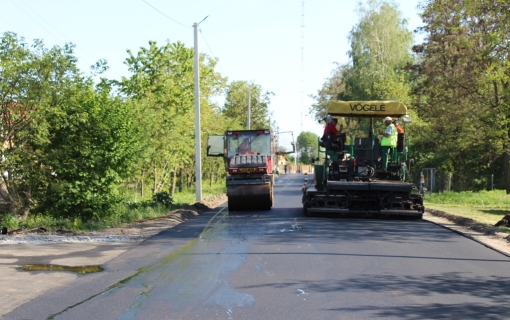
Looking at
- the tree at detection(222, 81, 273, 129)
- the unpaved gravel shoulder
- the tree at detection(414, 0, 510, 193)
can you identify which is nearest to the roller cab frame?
the unpaved gravel shoulder

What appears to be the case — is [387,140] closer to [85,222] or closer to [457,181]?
[85,222]

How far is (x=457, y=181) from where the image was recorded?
39.5m

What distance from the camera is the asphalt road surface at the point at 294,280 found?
7082 mm

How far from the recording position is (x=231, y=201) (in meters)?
21.6

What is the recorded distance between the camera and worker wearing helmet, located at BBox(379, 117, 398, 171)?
1734cm

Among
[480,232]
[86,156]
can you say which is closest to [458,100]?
[480,232]

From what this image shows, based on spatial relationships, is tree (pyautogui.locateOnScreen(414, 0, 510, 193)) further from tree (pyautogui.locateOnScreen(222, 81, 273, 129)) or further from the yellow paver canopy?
tree (pyautogui.locateOnScreen(222, 81, 273, 129))

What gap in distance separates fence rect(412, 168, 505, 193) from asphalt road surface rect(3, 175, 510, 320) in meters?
23.1

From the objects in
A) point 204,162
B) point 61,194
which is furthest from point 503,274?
point 204,162

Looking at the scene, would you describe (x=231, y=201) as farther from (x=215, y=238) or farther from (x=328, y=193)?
(x=215, y=238)

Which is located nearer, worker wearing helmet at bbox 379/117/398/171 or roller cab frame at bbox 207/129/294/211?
worker wearing helmet at bbox 379/117/398/171

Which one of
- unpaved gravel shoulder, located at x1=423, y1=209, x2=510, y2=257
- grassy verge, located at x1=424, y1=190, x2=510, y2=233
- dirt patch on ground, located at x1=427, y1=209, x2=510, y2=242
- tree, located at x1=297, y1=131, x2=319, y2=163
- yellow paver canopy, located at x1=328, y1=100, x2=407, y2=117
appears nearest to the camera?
unpaved gravel shoulder, located at x1=423, y1=209, x2=510, y2=257

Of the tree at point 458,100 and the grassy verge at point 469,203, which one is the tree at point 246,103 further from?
the grassy verge at point 469,203

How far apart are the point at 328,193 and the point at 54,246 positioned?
804cm
